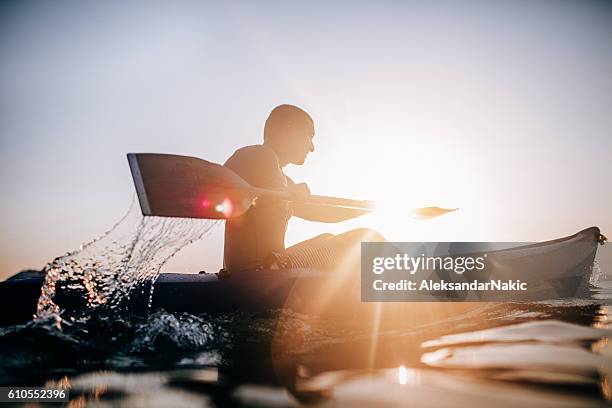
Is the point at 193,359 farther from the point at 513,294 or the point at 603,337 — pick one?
the point at 513,294

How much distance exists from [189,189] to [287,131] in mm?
1297

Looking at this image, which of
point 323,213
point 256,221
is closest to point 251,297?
point 256,221

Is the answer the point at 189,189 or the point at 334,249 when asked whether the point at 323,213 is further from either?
the point at 189,189

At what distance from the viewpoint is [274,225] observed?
421cm

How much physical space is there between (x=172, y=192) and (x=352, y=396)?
293 centimetres

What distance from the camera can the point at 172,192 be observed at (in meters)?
3.97

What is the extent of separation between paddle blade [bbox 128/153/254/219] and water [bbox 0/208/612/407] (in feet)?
0.62

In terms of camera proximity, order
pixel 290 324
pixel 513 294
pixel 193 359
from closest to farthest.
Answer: pixel 193 359
pixel 290 324
pixel 513 294

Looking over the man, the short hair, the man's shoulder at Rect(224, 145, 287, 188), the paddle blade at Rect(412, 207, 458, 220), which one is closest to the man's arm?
the paddle blade at Rect(412, 207, 458, 220)

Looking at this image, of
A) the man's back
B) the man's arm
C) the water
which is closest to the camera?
the water

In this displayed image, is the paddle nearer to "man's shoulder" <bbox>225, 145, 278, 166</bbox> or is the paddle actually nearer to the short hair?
"man's shoulder" <bbox>225, 145, 278, 166</bbox>

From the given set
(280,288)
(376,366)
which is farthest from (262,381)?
(280,288)

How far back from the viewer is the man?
411cm

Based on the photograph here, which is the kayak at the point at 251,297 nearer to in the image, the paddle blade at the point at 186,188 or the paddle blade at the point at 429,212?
the paddle blade at the point at 186,188
